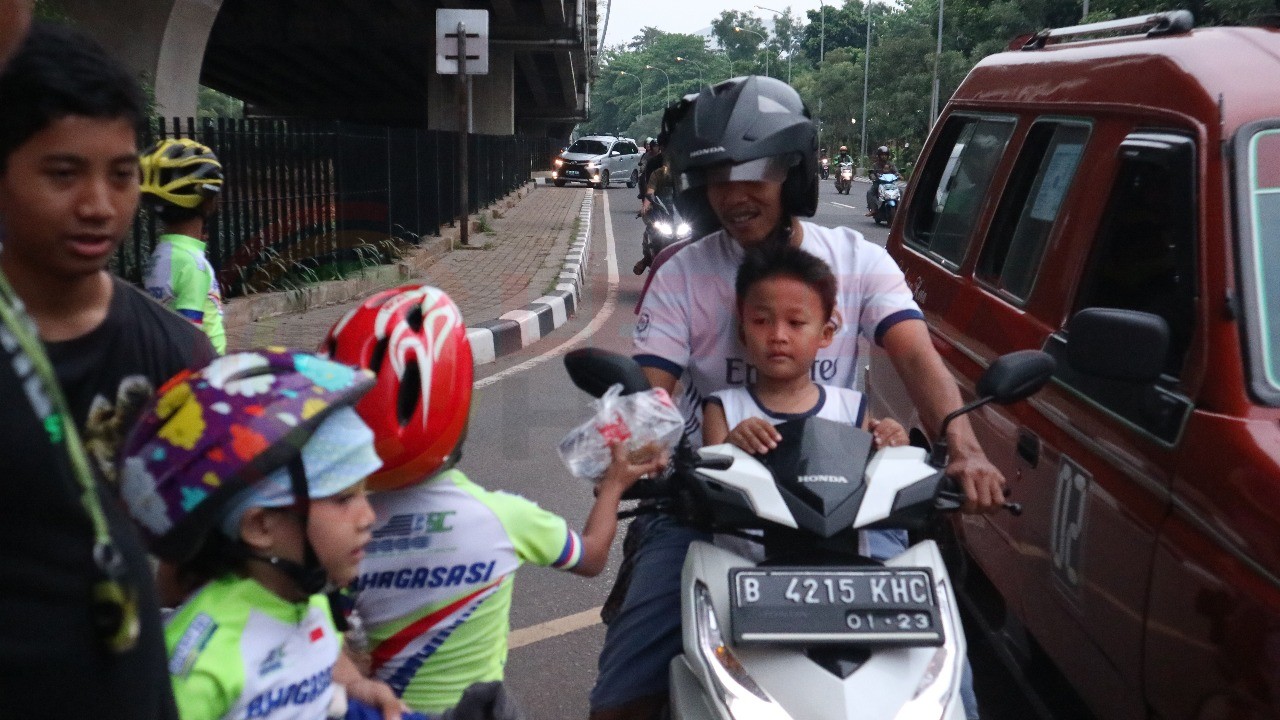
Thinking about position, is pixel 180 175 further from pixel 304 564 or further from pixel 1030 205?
pixel 304 564

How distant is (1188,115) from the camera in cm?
294

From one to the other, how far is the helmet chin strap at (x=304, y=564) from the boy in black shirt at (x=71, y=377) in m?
0.28

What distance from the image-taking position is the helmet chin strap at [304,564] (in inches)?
67.4

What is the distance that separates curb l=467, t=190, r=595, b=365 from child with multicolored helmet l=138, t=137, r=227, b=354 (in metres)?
3.88

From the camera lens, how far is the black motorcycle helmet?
8.46 ft

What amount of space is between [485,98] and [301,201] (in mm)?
21731

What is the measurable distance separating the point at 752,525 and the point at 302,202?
33.3ft

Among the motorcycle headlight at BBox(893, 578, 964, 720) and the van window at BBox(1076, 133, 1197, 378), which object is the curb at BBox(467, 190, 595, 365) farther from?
the motorcycle headlight at BBox(893, 578, 964, 720)

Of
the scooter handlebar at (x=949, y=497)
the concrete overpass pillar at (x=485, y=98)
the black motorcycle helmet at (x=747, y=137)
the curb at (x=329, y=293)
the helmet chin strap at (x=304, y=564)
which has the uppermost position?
the concrete overpass pillar at (x=485, y=98)

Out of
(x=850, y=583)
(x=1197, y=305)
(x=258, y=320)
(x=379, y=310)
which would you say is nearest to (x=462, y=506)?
(x=379, y=310)

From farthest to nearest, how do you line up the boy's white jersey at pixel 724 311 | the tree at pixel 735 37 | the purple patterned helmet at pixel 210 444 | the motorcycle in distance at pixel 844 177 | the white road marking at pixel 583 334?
the tree at pixel 735 37 < the motorcycle in distance at pixel 844 177 < the white road marking at pixel 583 334 < the boy's white jersey at pixel 724 311 < the purple patterned helmet at pixel 210 444

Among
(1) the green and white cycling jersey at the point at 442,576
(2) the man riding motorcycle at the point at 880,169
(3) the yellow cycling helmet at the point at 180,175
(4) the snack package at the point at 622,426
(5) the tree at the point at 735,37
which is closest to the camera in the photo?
(1) the green and white cycling jersey at the point at 442,576

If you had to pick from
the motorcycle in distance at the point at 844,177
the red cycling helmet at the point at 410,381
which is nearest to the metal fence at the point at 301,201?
the red cycling helmet at the point at 410,381

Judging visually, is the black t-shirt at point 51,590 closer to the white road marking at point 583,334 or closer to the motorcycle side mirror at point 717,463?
the motorcycle side mirror at point 717,463
